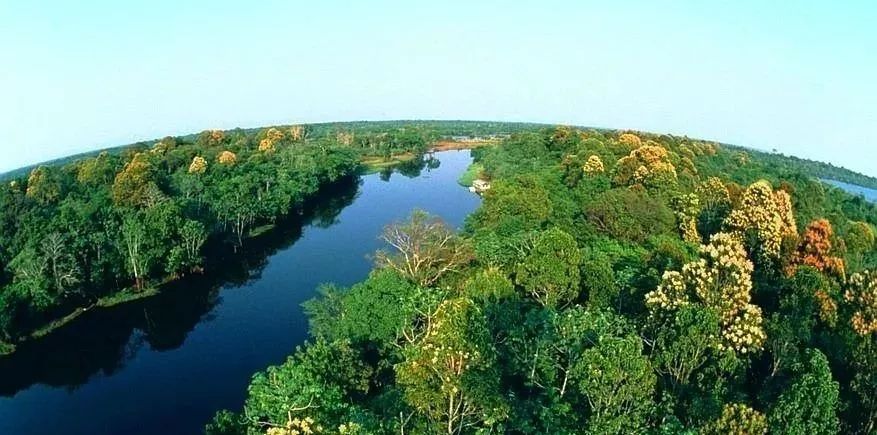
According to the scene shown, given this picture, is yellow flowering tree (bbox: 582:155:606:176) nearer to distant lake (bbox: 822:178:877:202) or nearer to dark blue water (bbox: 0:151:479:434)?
dark blue water (bbox: 0:151:479:434)

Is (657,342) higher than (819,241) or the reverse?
the reverse

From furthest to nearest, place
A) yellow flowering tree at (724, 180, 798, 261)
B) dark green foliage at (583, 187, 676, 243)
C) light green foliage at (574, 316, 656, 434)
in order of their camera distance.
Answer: dark green foliage at (583, 187, 676, 243) < yellow flowering tree at (724, 180, 798, 261) < light green foliage at (574, 316, 656, 434)

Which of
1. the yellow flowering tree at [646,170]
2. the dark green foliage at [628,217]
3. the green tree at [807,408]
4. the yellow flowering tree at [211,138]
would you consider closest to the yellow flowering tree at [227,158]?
the yellow flowering tree at [211,138]

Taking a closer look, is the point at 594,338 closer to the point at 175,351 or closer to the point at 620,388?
the point at 620,388

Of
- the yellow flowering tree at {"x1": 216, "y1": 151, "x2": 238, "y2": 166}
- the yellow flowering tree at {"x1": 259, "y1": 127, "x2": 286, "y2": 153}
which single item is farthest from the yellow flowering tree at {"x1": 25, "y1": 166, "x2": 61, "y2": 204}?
the yellow flowering tree at {"x1": 259, "y1": 127, "x2": 286, "y2": 153}

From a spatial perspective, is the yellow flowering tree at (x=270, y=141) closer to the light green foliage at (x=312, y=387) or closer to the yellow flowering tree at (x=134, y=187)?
the yellow flowering tree at (x=134, y=187)

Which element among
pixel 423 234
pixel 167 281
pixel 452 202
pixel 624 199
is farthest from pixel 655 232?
pixel 452 202

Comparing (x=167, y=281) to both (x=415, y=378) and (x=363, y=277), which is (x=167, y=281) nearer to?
(x=363, y=277)
